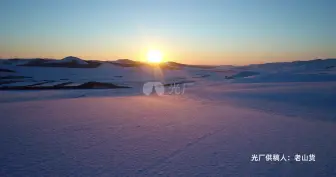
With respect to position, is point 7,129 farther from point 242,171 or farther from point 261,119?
point 261,119

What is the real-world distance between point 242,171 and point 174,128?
3339 millimetres

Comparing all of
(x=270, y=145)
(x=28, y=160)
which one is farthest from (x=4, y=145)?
(x=270, y=145)

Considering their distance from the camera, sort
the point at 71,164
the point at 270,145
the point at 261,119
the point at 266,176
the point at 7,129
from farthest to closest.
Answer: the point at 261,119 < the point at 7,129 < the point at 270,145 < the point at 71,164 < the point at 266,176

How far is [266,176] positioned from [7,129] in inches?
284

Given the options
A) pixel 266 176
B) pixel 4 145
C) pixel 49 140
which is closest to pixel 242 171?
pixel 266 176

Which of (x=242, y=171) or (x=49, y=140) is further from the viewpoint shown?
(x=49, y=140)

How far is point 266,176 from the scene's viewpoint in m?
4.62

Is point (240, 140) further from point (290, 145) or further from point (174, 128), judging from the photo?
point (174, 128)

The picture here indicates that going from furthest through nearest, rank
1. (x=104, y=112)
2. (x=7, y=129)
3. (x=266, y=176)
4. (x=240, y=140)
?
1. (x=104, y=112)
2. (x=7, y=129)
3. (x=240, y=140)
4. (x=266, y=176)

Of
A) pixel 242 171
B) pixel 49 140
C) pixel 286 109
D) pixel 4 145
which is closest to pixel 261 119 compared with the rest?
pixel 286 109

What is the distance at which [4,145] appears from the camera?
6.32m

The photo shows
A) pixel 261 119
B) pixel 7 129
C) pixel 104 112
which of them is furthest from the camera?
pixel 104 112

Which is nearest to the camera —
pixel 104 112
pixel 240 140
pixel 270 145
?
pixel 270 145

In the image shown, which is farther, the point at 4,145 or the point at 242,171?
the point at 4,145
